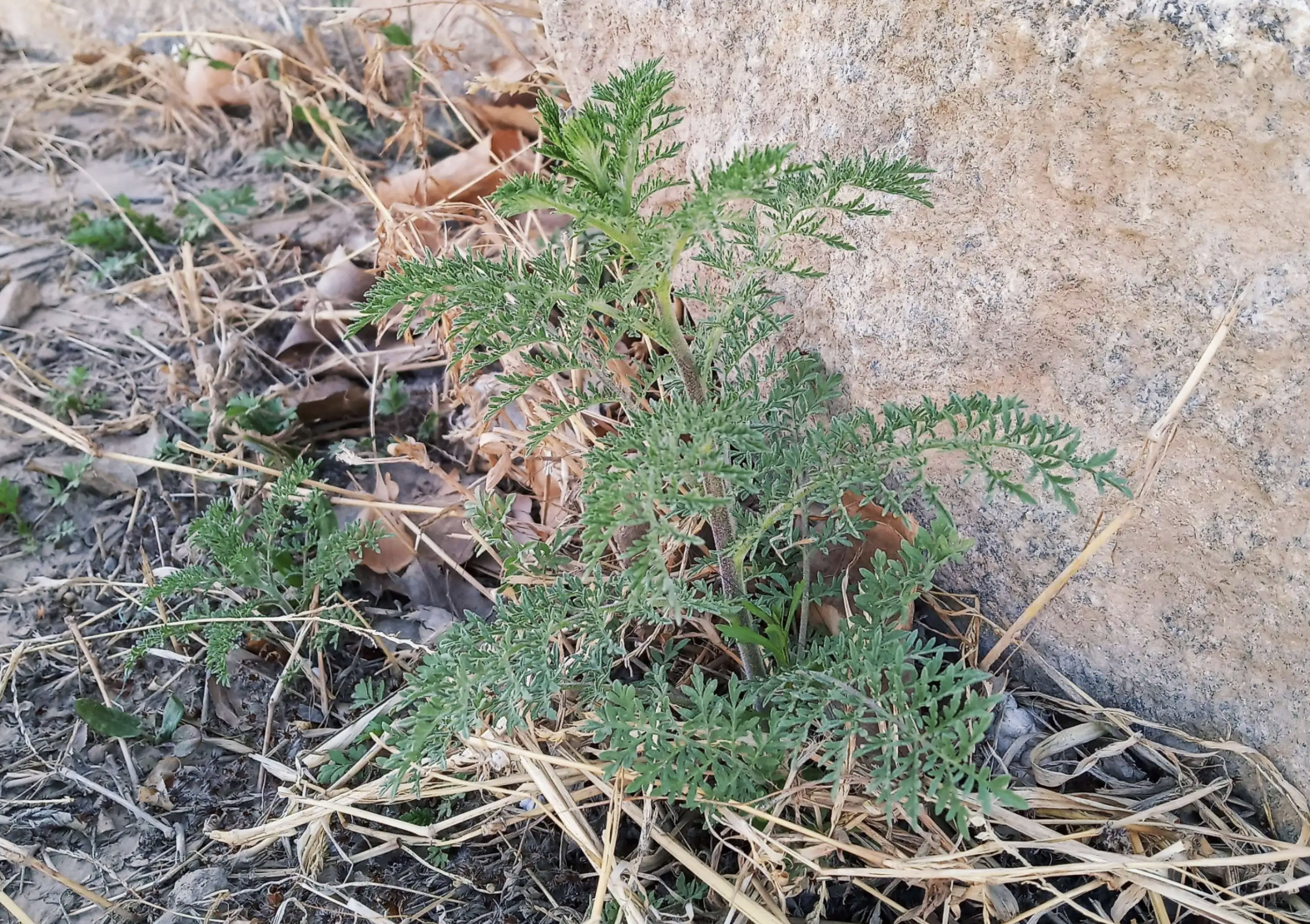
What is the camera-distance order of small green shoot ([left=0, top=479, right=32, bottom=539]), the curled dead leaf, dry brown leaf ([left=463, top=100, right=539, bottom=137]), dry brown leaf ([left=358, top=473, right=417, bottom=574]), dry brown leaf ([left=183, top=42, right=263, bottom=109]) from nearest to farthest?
1. the curled dead leaf
2. dry brown leaf ([left=358, top=473, right=417, bottom=574])
3. small green shoot ([left=0, top=479, right=32, bottom=539])
4. dry brown leaf ([left=463, top=100, right=539, bottom=137])
5. dry brown leaf ([left=183, top=42, right=263, bottom=109])

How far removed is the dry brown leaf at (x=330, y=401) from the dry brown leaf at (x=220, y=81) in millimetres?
1632

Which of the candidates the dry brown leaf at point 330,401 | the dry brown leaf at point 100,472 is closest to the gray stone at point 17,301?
the dry brown leaf at point 100,472

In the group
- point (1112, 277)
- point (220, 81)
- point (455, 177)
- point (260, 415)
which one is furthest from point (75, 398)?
point (1112, 277)

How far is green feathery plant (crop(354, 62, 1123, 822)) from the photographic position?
1185 mm

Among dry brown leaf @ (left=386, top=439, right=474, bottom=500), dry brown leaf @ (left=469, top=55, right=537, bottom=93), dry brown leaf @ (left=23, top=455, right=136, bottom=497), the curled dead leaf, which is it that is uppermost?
dry brown leaf @ (left=469, top=55, right=537, bottom=93)

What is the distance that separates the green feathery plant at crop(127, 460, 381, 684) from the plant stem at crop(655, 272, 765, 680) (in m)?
0.86

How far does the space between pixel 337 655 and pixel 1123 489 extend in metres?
1.58

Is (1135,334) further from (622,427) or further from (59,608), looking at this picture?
(59,608)

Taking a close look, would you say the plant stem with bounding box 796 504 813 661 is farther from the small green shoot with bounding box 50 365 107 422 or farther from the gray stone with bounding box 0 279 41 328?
the gray stone with bounding box 0 279 41 328

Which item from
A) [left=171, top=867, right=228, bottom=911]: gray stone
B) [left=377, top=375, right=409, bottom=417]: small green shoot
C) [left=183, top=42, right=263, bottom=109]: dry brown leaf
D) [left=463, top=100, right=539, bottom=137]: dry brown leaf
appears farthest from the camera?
[left=183, top=42, right=263, bottom=109]: dry brown leaf

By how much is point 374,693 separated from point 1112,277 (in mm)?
1581

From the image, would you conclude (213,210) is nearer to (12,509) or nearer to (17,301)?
(17,301)

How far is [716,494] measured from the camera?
4.69 ft

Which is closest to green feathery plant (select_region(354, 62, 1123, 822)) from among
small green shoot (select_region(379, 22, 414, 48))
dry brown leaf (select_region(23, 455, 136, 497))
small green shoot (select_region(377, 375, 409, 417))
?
small green shoot (select_region(377, 375, 409, 417))
